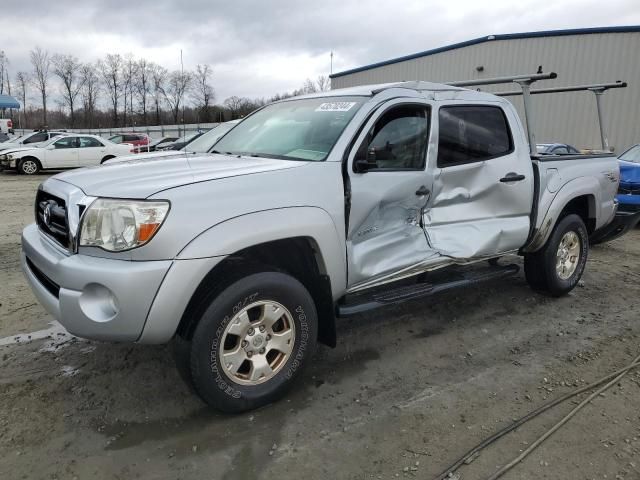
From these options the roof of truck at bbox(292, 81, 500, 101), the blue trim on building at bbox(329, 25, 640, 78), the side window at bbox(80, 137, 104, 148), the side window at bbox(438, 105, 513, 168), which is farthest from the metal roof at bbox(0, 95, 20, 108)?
the side window at bbox(438, 105, 513, 168)

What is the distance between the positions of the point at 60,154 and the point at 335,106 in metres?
17.8

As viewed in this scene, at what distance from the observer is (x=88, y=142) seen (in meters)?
19.0

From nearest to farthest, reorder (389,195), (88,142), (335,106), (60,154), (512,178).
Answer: (389,195) < (335,106) < (512,178) < (60,154) < (88,142)

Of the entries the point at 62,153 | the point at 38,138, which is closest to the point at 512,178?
the point at 62,153

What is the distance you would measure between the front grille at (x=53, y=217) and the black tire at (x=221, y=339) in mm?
914

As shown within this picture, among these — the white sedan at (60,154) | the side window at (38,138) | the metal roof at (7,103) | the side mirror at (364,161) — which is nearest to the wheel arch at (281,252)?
the side mirror at (364,161)

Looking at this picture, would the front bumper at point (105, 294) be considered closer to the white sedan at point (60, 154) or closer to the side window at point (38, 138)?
the white sedan at point (60, 154)

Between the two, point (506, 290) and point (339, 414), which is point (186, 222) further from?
point (506, 290)

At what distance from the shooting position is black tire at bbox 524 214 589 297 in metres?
4.79

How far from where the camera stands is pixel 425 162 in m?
3.63

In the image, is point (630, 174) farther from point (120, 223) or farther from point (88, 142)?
point (88, 142)

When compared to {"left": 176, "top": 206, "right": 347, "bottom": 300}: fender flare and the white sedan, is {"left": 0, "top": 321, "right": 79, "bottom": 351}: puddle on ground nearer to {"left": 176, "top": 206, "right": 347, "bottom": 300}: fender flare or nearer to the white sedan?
{"left": 176, "top": 206, "right": 347, "bottom": 300}: fender flare

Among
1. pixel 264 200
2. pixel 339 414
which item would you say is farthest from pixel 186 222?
pixel 339 414

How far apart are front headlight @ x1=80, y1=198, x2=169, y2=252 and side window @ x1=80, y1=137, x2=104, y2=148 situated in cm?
1834
